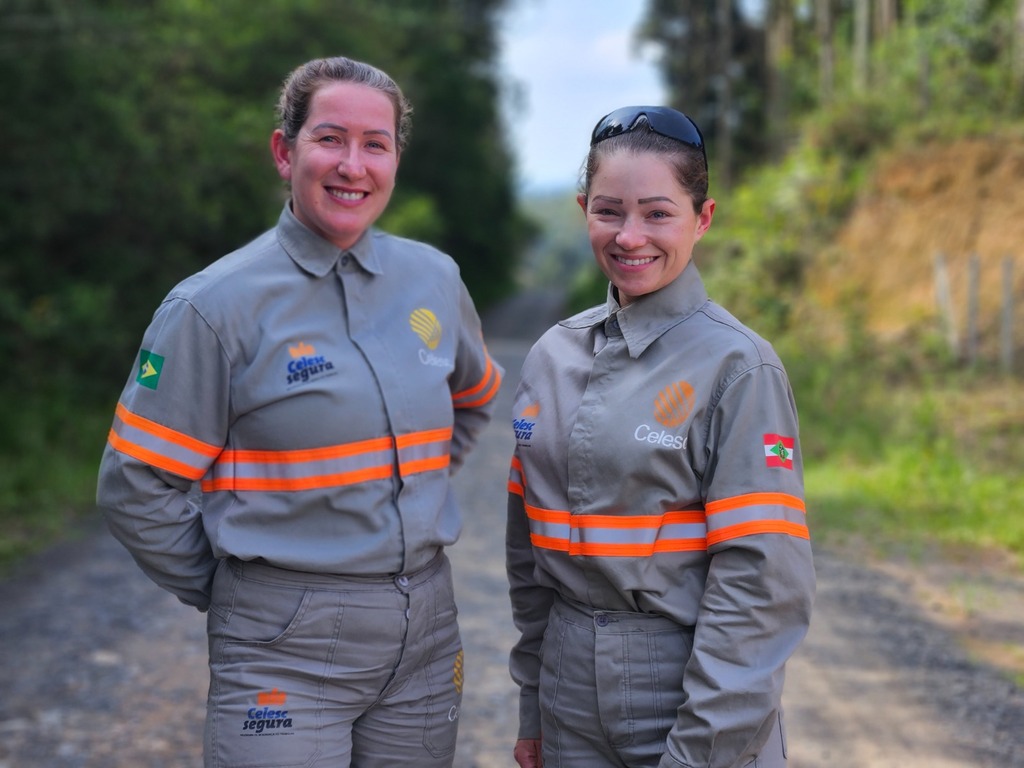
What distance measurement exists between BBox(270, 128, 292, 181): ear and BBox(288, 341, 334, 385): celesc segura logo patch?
463 mm

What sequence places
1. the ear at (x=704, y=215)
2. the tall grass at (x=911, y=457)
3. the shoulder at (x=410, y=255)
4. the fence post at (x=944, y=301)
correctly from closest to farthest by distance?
the ear at (x=704, y=215)
the shoulder at (x=410, y=255)
the tall grass at (x=911, y=457)
the fence post at (x=944, y=301)

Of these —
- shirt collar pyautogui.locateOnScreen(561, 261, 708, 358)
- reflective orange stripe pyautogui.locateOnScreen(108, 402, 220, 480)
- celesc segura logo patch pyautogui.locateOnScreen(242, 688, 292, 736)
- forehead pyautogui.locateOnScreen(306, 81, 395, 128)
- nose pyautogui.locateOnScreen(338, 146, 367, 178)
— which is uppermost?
forehead pyautogui.locateOnScreen(306, 81, 395, 128)

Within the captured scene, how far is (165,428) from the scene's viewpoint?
260 centimetres

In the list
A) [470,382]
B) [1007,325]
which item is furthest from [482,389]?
[1007,325]

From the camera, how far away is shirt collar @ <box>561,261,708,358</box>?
7.86 ft

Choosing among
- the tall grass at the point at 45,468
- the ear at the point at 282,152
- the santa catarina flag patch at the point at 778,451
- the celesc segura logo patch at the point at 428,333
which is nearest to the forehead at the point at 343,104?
the ear at the point at 282,152

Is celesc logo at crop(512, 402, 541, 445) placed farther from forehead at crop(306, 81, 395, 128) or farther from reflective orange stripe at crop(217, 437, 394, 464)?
forehead at crop(306, 81, 395, 128)

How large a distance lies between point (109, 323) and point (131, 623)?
580 cm

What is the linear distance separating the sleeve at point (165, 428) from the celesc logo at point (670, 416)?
101 centimetres

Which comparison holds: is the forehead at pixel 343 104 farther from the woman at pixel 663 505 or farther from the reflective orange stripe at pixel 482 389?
the reflective orange stripe at pixel 482 389

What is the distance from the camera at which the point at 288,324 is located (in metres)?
2.65

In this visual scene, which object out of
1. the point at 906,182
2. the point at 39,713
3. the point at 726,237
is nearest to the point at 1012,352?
the point at 906,182

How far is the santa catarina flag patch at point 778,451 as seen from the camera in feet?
7.32

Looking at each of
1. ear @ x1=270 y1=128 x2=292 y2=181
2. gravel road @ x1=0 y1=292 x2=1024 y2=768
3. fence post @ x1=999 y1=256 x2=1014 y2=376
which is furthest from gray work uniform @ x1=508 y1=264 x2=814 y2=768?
fence post @ x1=999 y1=256 x2=1014 y2=376
